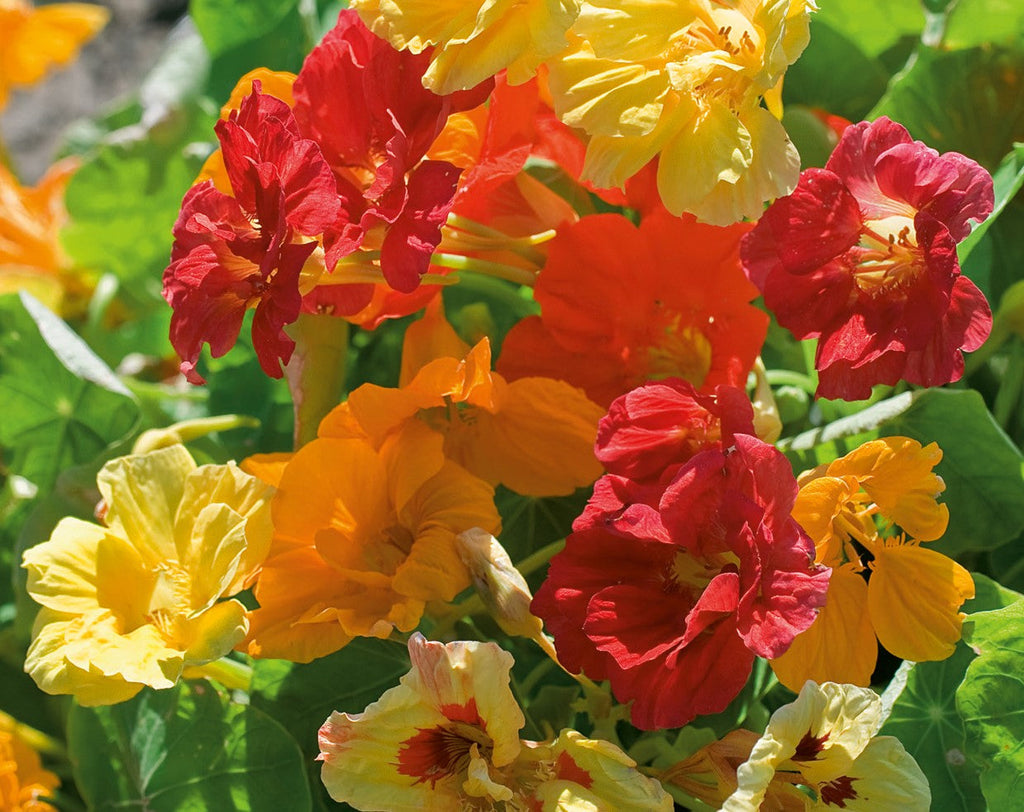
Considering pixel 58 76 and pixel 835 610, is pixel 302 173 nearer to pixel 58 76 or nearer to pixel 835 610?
pixel 835 610

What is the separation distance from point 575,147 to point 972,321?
24cm

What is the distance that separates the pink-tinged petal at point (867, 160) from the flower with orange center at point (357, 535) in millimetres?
231

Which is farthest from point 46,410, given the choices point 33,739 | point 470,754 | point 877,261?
point 877,261

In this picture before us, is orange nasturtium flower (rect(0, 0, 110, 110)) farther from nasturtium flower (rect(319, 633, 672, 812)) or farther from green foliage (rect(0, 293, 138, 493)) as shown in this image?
nasturtium flower (rect(319, 633, 672, 812))

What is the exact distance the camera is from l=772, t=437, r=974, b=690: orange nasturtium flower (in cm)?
51

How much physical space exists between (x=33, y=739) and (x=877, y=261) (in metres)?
0.63

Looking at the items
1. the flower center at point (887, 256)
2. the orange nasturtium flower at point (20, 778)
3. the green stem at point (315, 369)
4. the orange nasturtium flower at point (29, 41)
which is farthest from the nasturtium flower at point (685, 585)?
the orange nasturtium flower at point (29, 41)

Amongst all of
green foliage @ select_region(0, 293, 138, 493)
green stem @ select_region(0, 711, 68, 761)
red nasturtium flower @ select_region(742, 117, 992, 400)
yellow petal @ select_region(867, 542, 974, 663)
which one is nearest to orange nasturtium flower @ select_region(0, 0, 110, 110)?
green foliage @ select_region(0, 293, 138, 493)

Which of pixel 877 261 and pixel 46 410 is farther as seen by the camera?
pixel 46 410

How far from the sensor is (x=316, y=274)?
1.78ft

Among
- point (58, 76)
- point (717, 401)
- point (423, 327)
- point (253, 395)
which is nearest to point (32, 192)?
point (253, 395)

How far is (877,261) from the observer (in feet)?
1.81

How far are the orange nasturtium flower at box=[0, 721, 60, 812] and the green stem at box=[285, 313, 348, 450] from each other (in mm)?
270

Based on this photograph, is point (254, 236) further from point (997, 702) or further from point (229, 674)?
point (997, 702)
